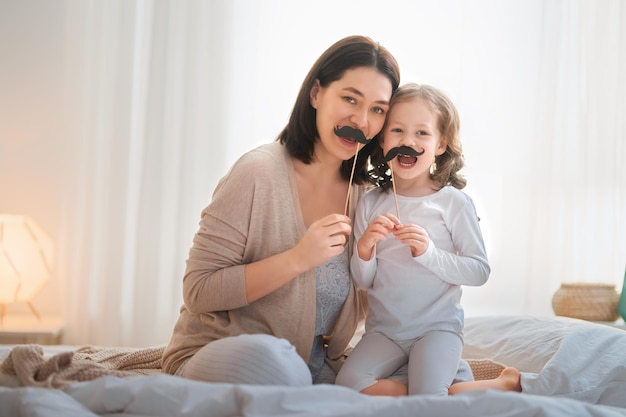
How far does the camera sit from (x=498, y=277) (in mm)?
4199

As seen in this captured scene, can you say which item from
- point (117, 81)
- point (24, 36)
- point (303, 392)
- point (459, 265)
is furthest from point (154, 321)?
point (303, 392)

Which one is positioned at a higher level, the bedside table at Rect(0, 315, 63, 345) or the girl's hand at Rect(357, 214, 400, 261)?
the girl's hand at Rect(357, 214, 400, 261)

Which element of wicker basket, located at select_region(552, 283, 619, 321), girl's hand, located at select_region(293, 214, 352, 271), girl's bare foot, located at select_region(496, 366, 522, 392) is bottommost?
wicker basket, located at select_region(552, 283, 619, 321)

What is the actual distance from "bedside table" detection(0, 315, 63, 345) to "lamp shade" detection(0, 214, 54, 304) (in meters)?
0.12

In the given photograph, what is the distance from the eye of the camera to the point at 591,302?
3486 mm

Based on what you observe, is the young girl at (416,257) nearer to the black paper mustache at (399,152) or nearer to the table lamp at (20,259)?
the black paper mustache at (399,152)

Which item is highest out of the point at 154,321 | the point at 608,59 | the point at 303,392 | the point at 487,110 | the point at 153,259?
the point at 608,59

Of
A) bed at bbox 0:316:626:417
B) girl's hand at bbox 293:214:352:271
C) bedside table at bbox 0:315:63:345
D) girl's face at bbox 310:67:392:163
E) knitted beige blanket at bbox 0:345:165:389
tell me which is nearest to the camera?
bed at bbox 0:316:626:417

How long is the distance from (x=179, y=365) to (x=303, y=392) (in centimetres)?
66

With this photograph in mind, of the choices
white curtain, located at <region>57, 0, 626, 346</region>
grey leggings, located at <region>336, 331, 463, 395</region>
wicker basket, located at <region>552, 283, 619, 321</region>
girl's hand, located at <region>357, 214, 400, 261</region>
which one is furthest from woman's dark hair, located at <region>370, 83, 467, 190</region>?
white curtain, located at <region>57, 0, 626, 346</region>

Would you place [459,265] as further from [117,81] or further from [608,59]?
[608,59]

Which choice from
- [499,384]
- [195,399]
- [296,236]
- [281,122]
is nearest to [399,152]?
[296,236]

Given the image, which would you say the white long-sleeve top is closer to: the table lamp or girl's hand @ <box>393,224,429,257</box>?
girl's hand @ <box>393,224,429,257</box>

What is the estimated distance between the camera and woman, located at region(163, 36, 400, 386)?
190 centimetres
